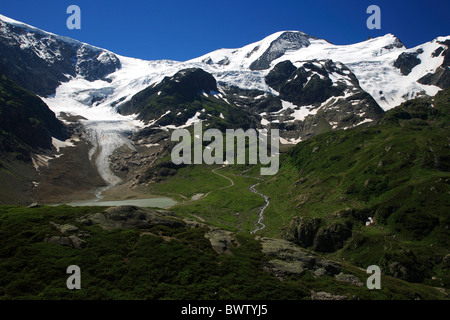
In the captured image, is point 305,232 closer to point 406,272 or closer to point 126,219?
point 406,272

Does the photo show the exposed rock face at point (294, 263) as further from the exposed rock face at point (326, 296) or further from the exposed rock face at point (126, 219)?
the exposed rock face at point (126, 219)

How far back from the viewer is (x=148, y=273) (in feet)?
119

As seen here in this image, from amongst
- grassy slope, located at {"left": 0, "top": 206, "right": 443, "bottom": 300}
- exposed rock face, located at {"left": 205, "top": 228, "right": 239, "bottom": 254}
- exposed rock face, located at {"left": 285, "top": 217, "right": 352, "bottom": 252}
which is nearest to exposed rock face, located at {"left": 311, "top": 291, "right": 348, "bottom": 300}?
grassy slope, located at {"left": 0, "top": 206, "right": 443, "bottom": 300}

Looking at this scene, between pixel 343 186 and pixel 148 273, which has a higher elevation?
pixel 343 186

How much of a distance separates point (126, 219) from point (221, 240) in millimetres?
16536

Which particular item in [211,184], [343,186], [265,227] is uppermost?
[211,184]

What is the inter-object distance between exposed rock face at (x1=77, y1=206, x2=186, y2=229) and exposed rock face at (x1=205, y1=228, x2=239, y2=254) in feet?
21.6

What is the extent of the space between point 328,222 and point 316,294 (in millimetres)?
48369

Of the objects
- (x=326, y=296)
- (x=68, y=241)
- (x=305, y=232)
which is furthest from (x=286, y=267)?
(x=305, y=232)

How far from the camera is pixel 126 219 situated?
5044 centimetres

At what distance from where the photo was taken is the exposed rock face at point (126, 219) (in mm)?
48344

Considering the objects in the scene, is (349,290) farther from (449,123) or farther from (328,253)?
(449,123)

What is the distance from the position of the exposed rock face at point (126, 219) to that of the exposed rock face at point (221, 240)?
6.60 m
